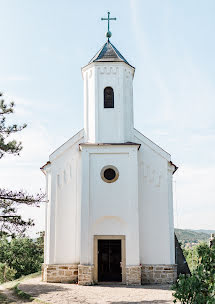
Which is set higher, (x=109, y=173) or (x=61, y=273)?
(x=109, y=173)

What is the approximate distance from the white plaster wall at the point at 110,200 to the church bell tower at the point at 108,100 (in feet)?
3.15

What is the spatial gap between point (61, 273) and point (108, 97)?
9.35 m

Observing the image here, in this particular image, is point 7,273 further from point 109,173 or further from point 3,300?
point 3,300

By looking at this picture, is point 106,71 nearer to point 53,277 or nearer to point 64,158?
point 64,158

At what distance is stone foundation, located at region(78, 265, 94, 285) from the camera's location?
16094mm

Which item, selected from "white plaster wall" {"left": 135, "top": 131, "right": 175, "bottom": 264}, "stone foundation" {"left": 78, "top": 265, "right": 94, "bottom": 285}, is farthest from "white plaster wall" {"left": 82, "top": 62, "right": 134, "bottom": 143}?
"stone foundation" {"left": 78, "top": 265, "right": 94, "bottom": 285}

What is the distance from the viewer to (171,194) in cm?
1814

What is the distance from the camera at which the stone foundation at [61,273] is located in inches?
664

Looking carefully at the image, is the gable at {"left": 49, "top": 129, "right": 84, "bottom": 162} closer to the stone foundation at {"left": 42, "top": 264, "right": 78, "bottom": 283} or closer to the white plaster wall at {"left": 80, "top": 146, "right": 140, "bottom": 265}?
the white plaster wall at {"left": 80, "top": 146, "right": 140, "bottom": 265}

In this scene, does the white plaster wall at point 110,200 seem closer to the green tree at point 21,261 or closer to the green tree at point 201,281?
the green tree at point 201,281

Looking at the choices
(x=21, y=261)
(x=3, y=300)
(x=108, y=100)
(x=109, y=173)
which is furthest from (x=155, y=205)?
(x=21, y=261)

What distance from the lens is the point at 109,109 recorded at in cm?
1862

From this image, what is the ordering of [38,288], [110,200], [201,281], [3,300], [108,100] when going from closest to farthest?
[201,281] → [3,300] → [38,288] → [110,200] → [108,100]

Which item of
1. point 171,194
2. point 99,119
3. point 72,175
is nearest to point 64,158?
point 72,175
